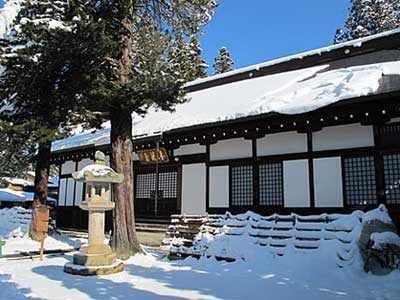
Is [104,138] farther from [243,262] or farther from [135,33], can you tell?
[243,262]

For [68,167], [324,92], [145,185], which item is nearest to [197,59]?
[68,167]

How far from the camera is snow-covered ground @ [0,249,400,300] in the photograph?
531 centimetres

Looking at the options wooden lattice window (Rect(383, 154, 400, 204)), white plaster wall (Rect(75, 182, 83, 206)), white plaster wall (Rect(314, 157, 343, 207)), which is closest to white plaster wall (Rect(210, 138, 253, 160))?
white plaster wall (Rect(314, 157, 343, 207))

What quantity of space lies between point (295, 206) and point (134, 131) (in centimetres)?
646

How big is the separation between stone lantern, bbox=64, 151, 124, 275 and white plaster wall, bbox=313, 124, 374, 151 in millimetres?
5160

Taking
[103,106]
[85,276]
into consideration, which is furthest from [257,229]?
[103,106]

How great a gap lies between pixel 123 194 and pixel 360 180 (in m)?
5.89

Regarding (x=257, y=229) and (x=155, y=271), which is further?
(x=257, y=229)

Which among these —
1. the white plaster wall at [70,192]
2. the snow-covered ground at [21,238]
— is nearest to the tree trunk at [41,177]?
the snow-covered ground at [21,238]

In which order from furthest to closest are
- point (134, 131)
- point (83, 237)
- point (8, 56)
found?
1. point (83, 237)
2. point (134, 131)
3. point (8, 56)

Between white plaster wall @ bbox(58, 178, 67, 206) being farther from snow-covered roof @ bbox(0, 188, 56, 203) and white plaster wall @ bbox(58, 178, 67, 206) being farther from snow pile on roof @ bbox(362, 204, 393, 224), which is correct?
snow pile on roof @ bbox(362, 204, 393, 224)

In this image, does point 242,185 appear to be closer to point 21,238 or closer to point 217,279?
point 217,279

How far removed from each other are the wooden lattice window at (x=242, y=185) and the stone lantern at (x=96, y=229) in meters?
3.90

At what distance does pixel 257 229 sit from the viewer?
27.8ft
